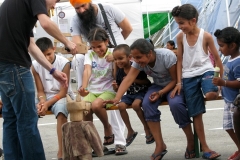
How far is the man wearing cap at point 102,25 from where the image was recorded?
23.7ft

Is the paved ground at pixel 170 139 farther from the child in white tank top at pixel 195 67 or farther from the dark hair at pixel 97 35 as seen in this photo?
the dark hair at pixel 97 35

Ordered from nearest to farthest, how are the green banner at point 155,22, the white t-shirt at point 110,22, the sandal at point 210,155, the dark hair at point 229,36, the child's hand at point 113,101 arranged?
1. the dark hair at point 229,36
2. the sandal at point 210,155
3. the child's hand at point 113,101
4. the white t-shirt at point 110,22
5. the green banner at point 155,22

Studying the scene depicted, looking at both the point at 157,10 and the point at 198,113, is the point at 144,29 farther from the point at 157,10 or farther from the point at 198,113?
the point at 198,113

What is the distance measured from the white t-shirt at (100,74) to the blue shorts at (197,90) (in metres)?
1.07

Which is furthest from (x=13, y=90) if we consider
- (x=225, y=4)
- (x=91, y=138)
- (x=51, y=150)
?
(x=225, y=4)

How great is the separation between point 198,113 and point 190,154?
0.51m

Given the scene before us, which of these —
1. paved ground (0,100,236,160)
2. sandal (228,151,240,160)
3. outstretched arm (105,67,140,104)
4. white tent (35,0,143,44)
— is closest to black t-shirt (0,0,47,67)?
outstretched arm (105,67,140,104)

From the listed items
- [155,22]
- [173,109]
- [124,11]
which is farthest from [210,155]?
[155,22]

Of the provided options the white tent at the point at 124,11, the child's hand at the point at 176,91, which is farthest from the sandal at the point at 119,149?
the white tent at the point at 124,11

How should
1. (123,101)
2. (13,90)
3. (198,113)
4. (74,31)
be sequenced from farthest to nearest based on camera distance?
(74,31)
(123,101)
(198,113)
(13,90)

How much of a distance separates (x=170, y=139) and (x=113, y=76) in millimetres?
1573

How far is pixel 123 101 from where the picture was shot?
6887mm

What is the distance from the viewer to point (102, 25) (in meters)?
7.53

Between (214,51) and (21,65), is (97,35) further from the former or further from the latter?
(21,65)
